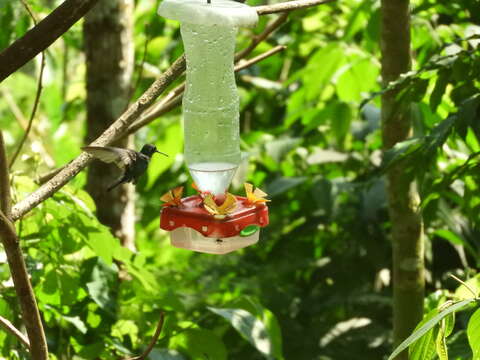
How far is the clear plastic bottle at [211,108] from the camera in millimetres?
2311

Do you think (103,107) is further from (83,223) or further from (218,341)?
(218,341)

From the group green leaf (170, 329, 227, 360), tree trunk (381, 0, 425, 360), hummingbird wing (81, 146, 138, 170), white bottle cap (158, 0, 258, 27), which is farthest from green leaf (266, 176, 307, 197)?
white bottle cap (158, 0, 258, 27)

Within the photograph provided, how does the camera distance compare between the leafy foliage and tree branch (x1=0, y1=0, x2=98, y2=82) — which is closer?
tree branch (x1=0, y1=0, x2=98, y2=82)

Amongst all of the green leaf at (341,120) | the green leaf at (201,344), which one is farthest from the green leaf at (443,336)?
the green leaf at (341,120)

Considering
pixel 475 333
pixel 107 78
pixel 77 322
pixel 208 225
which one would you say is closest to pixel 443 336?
pixel 475 333

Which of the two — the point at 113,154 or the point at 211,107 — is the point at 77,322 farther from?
the point at 113,154

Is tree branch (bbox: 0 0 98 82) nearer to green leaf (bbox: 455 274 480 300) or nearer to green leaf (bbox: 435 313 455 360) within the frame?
green leaf (bbox: 435 313 455 360)

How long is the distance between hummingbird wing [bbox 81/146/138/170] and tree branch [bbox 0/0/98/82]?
9.0 inches

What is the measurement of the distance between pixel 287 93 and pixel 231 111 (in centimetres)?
257

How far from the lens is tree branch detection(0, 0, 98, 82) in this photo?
1514mm

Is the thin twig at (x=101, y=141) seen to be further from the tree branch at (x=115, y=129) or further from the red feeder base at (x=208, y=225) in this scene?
the red feeder base at (x=208, y=225)

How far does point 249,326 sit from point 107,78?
1287mm

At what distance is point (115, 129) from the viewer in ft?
6.14

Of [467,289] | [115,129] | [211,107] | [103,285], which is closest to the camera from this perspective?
[115,129]
